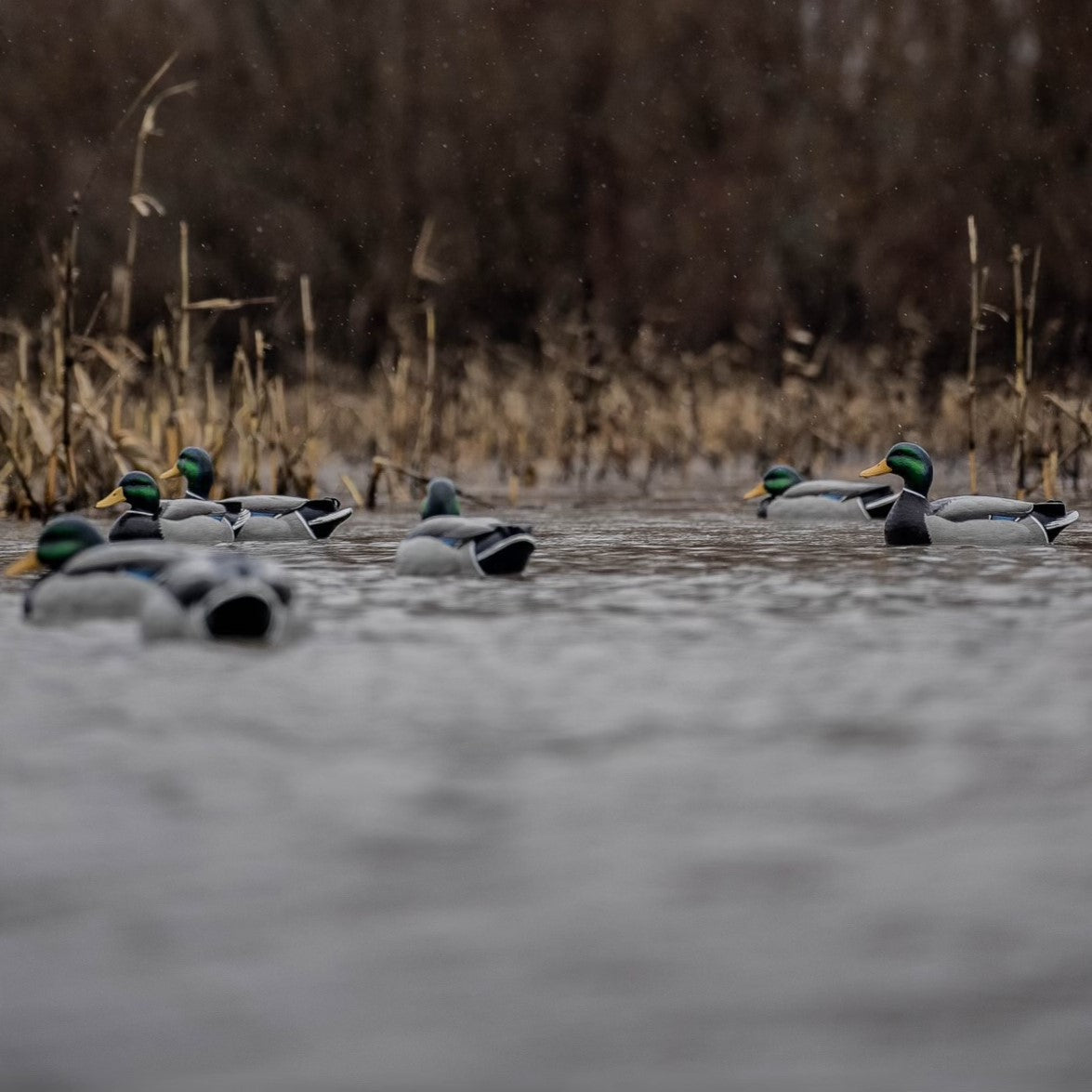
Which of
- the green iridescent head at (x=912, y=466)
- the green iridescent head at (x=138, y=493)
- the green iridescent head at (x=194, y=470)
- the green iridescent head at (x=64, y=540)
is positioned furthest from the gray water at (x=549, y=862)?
the green iridescent head at (x=194, y=470)

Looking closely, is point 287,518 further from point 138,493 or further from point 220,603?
point 220,603

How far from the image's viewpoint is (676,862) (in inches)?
172

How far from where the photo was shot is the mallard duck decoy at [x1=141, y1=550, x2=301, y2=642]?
24.0 feet

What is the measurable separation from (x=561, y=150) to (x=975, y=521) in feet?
69.3

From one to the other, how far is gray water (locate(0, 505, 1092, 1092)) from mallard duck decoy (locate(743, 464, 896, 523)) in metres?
5.82

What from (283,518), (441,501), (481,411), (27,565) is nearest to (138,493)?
(283,518)

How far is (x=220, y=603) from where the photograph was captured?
731 centimetres

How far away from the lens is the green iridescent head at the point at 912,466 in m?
12.2

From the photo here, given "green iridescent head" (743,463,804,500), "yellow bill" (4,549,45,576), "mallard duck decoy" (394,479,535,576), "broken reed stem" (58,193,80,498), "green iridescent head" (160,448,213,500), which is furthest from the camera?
"green iridescent head" (743,463,804,500)

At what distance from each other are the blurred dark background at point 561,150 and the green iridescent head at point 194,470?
15362 millimetres

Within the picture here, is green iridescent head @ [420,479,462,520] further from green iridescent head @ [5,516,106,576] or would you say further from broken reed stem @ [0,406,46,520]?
broken reed stem @ [0,406,46,520]

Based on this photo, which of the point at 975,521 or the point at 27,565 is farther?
the point at 975,521

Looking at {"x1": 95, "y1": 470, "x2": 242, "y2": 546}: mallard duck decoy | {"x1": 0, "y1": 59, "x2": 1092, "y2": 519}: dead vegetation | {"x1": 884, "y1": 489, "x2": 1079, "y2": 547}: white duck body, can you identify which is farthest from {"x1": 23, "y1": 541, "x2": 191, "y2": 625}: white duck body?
{"x1": 884, "y1": 489, "x2": 1079, "y2": 547}: white duck body

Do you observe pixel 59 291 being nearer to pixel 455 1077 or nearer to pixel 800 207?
pixel 455 1077
